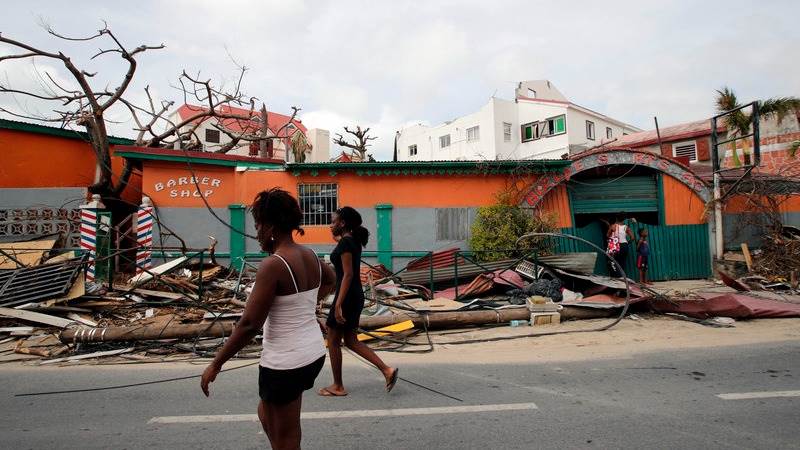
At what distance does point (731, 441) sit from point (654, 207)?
11.7 m

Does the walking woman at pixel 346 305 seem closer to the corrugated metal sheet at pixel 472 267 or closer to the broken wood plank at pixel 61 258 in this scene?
the corrugated metal sheet at pixel 472 267

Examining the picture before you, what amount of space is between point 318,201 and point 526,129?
2530 cm

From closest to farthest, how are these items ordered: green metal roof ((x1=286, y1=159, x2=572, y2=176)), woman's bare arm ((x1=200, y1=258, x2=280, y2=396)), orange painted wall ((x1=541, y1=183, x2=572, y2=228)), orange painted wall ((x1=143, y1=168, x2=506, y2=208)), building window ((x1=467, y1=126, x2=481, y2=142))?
woman's bare arm ((x1=200, y1=258, x2=280, y2=396)), green metal roof ((x1=286, y1=159, x2=572, y2=176)), orange painted wall ((x1=143, y1=168, x2=506, y2=208)), orange painted wall ((x1=541, y1=183, x2=572, y2=228)), building window ((x1=467, y1=126, x2=481, y2=142))

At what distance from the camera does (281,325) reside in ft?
7.99

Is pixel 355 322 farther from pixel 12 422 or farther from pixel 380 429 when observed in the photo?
pixel 12 422

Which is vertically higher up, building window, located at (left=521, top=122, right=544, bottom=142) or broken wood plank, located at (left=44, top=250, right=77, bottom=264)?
building window, located at (left=521, top=122, right=544, bottom=142)

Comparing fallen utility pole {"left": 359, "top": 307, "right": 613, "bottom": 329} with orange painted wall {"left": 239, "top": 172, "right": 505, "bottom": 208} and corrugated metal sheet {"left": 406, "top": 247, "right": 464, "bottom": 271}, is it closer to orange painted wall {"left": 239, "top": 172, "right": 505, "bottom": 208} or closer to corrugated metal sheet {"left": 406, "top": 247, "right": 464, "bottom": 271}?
corrugated metal sheet {"left": 406, "top": 247, "right": 464, "bottom": 271}

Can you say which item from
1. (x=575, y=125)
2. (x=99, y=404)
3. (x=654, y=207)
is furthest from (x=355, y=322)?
(x=575, y=125)

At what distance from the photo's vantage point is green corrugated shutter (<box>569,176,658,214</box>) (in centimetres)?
1380

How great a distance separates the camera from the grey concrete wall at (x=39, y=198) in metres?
13.0

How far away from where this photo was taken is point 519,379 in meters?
4.99

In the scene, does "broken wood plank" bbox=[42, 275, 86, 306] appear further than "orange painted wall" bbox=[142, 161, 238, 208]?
No

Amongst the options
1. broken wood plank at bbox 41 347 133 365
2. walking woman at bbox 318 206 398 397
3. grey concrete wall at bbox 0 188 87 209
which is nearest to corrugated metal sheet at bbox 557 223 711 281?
walking woman at bbox 318 206 398 397

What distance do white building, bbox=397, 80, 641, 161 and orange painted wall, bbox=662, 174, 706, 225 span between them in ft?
55.9
